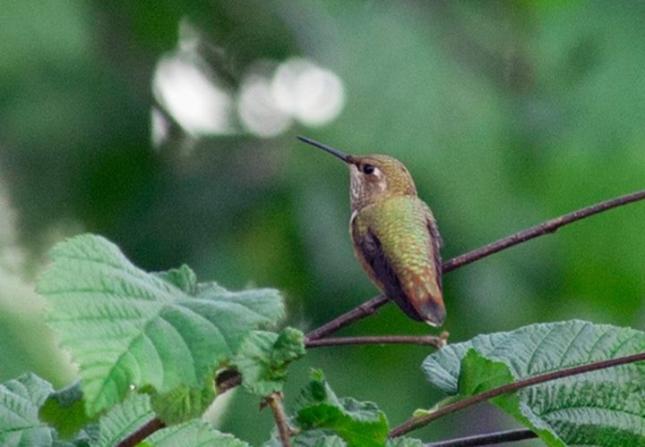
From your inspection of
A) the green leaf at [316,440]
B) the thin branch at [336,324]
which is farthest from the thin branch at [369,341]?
the green leaf at [316,440]

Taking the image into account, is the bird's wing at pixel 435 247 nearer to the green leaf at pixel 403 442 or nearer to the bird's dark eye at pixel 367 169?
the bird's dark eye at pixel 367 169

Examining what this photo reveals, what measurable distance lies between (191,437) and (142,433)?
128 millimetres

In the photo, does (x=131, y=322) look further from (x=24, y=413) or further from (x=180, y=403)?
(x=24, y=413)

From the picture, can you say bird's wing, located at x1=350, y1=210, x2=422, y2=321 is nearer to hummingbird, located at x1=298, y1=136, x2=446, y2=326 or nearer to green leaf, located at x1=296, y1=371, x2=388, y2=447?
hummingbird, located at x1=298, y1=136, x2=446, y2=326

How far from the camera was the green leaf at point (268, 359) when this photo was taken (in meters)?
2.24

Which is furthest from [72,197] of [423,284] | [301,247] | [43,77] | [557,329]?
[557,329]

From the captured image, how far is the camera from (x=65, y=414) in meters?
2.62

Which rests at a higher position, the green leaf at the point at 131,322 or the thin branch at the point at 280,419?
the green leaf at the point at 131,322

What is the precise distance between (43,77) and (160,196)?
95 centimetres

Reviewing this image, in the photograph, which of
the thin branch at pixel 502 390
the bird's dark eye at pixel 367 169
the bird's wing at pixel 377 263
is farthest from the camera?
the bird's dark eye at pixel 367 169

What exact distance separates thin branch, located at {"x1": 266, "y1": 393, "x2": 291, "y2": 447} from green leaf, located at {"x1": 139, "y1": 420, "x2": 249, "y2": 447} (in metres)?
0.13

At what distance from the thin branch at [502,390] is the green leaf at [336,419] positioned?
0.23ft

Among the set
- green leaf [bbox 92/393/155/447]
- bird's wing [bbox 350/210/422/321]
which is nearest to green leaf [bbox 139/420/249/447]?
green leaf [bbox 92/393/155/447]

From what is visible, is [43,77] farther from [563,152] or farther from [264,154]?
[563,152]
